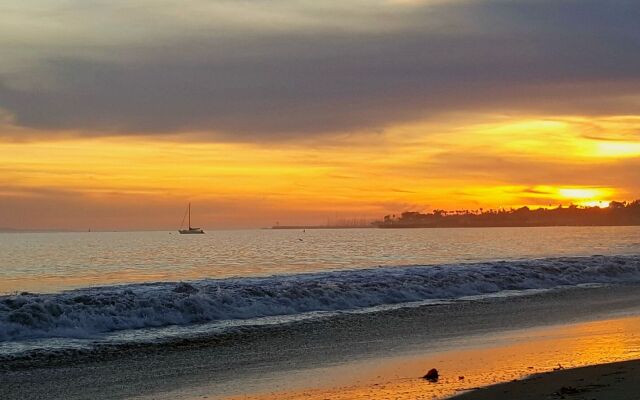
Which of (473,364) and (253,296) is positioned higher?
(253,296)

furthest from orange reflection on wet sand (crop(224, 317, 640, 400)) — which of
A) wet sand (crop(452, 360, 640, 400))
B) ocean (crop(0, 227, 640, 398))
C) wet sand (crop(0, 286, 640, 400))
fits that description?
ocean (crop(0, 227, 640, 398))

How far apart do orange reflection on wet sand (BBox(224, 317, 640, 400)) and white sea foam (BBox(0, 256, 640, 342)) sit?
7.98 meters

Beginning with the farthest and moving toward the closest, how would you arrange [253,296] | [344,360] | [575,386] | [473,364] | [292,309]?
[253,296], [292,309], [344,360], [473,364], [575,386]

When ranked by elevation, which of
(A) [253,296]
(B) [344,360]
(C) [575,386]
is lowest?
(B) [344,360]

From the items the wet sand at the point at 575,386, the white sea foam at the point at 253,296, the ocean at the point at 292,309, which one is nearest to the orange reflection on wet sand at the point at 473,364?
the wet sand at the point at 575,386

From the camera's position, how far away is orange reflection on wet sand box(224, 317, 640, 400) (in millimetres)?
10747

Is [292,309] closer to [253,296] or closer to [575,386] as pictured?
[253,296]

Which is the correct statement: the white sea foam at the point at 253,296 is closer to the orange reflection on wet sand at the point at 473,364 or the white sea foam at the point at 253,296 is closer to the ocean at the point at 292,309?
the ocean at the point at 292,309

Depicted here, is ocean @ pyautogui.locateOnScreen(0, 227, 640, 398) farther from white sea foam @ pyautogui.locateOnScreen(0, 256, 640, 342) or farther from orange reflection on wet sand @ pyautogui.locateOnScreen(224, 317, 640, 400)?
orange reflection on wet sand @ pyautogui.locateOnScreen(224, 317, 640, 400)

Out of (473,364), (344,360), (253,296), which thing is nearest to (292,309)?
(253,296)

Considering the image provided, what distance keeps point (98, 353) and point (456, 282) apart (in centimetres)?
1836

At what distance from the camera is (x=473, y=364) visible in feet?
42.8

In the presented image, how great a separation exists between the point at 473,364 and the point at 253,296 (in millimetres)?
11581

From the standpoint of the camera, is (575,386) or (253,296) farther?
(253,296)
